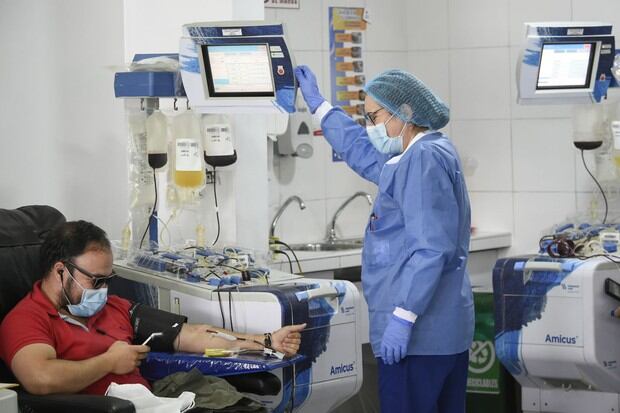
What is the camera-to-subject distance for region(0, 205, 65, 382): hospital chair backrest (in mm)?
3314

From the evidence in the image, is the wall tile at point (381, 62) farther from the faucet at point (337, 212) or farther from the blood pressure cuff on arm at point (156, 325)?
the blood pressure cuff on arm at point (156, 325)

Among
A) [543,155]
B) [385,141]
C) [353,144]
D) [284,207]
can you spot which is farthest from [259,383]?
[543,155]

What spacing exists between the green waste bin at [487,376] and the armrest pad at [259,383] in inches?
75.8

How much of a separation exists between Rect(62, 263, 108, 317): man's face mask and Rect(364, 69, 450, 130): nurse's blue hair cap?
107 centimetres

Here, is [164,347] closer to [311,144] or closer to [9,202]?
[9,202]

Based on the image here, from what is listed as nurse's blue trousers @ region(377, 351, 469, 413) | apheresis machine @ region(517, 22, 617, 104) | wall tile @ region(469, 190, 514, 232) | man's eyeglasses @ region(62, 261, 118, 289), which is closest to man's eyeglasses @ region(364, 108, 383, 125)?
nurse's blue trousers @ region(377, 351, 469, 413)

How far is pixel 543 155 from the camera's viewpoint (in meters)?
5.56

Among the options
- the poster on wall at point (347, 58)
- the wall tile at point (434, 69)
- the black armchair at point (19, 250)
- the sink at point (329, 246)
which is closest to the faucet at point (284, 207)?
the sink at point (329, 246)

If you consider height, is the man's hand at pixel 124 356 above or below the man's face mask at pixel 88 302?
below

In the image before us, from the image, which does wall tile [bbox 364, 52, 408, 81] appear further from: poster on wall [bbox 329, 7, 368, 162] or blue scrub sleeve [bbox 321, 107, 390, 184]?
blue scrub sleeve [bbox 321, 107, 390, 184]

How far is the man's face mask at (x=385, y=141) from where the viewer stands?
3.43 m

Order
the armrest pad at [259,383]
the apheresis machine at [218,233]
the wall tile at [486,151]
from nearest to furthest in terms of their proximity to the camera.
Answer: the armrest pad at [259,383]
the apheresis machine at [218,233]
the wall tile at [486,151]

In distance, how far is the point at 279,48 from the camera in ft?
11.6

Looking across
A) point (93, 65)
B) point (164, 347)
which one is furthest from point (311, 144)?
point (164, 347)
